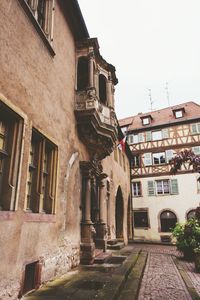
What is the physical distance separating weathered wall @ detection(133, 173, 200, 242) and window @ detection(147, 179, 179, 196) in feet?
0.91

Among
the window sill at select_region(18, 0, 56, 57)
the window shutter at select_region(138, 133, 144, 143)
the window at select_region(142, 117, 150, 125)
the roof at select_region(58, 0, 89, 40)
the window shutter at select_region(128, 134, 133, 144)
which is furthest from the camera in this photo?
the window at select_region(142, 117, 150, 125)

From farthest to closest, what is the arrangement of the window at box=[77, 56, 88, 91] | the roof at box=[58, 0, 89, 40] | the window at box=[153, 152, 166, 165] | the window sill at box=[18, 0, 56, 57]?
1. the window at box=[153, 152, 166, 165]
2. the window at box=[77, 56, 88, 91]
3. the roof at box=[58, 0, 89, 40]
4. the window sill at box=[18, 0, 56, 57]

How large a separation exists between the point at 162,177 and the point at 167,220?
3742 millimetres

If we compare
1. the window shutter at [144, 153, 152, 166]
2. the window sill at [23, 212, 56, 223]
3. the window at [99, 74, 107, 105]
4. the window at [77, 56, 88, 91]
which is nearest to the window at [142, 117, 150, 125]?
the window shutter at [144, 153, 152, 166]

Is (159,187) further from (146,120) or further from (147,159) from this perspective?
(146,120)

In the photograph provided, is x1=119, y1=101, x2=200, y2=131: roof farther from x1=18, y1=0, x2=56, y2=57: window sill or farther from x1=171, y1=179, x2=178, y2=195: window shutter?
x1=18, y1=0, x2=56, y2=57: window sill

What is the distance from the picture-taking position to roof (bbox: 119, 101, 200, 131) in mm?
22703

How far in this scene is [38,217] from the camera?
4.64m

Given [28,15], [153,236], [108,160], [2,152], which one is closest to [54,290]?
[2,152]

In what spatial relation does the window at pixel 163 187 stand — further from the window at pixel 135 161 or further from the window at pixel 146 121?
the window at pixel 146 121

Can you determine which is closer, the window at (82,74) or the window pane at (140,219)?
the window at (82,74)

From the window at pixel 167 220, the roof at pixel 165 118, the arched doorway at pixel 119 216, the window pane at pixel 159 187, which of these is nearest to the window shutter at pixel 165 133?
the roof at pixel 165 118

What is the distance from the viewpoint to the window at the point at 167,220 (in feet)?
67.4

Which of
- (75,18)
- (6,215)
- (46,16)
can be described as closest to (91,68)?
(75,18)
